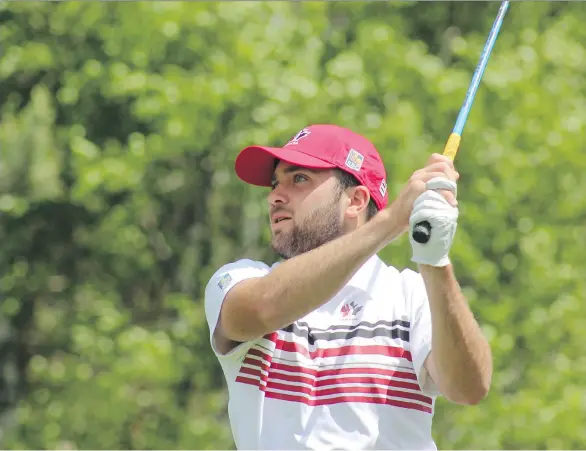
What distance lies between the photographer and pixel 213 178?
15.8 metres

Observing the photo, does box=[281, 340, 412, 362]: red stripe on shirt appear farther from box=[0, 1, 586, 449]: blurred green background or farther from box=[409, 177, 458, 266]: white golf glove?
box=[0, 1, 586, 449]: blurred green background

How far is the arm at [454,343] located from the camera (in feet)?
13.1

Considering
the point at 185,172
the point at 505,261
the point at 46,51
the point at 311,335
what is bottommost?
the point at 311,335

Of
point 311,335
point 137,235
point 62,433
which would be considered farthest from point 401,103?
point 311,335

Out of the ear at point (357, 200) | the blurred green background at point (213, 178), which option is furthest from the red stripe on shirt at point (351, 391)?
the blurred green background at point (213, 178)

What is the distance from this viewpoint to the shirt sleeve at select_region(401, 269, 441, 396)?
4.28m

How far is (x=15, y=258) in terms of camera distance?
17.6 m

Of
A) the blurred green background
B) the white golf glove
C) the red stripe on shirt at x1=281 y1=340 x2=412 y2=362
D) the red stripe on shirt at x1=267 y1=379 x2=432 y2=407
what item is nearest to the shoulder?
the red stripe on shirt at x1=281 y1=340 x2=412 y2=362

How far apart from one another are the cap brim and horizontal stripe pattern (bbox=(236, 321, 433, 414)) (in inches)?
22.8

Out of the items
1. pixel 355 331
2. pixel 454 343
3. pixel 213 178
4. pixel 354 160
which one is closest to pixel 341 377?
pixel 355 331

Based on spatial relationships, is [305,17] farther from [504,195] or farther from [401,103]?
[504,195]

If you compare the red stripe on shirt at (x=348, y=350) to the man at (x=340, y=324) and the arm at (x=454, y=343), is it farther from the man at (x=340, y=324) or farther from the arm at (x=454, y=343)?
the arm at (x=454, y=343)

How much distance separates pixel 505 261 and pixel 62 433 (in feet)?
17.6

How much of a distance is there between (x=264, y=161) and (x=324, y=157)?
251mm
